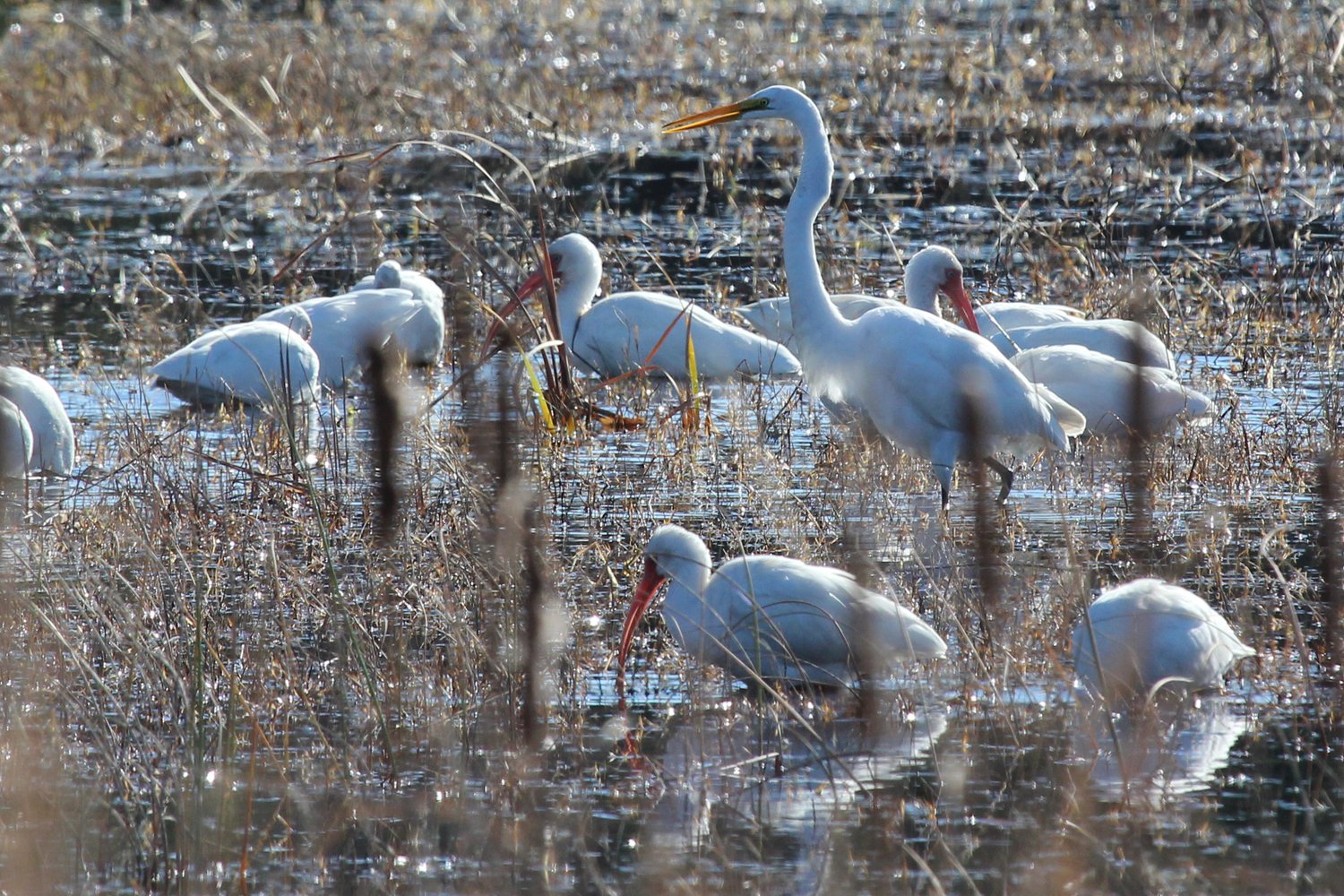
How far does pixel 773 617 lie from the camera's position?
4.36 metres

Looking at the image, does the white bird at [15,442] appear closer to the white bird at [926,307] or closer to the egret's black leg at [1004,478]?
the white bird at [926,307]

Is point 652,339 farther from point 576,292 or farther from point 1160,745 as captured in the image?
point 1160,745

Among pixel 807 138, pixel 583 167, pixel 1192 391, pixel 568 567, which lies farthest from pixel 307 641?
pixel 583 167

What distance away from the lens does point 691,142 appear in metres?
14.6

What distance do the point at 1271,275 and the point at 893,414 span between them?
3908 millimetres

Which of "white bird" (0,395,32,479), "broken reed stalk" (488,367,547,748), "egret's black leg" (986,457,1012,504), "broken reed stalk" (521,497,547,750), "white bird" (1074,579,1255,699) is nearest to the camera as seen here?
"broken reed stalk" (488,367,547,748)

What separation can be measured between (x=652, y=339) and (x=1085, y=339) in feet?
6.78

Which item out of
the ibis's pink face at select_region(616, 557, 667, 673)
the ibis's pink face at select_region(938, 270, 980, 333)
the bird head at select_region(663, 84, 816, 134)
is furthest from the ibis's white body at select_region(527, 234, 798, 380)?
the ibis's pink face at select_region(616, 557, 667, 673)

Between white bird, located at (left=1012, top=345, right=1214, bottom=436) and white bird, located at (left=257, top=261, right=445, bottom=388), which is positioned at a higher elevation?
white bird, located at (left=257, top=261, right=445, bottom=388)

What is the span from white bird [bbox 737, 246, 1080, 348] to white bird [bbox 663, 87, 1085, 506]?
27 cm

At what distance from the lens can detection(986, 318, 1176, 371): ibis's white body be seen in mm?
6809

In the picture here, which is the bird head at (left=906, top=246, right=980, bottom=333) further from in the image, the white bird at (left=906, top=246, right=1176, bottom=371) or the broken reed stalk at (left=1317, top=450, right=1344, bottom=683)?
the broken reed stalk at (left=1317, top=450, right=1344, bottom=683)

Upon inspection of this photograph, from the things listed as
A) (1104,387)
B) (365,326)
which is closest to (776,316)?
(365,326)

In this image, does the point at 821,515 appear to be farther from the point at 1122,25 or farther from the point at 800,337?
the point at 1122,25
